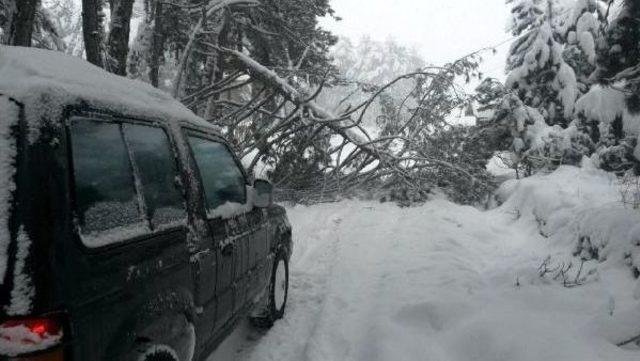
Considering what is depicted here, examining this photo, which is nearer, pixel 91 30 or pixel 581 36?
pixel 91 30

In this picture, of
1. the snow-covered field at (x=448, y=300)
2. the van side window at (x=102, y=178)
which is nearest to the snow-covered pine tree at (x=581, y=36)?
the snow-covered field at (x=448, y=300)

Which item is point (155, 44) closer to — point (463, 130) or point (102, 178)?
point (463, 130)

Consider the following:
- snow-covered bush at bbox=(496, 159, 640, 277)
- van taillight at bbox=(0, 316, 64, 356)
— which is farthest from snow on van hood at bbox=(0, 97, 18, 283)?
snow-covered bush at bbox=(496, 159, 640, 277)

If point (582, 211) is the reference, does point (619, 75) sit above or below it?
above

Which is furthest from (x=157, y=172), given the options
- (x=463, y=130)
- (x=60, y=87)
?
(x=463, y=130)

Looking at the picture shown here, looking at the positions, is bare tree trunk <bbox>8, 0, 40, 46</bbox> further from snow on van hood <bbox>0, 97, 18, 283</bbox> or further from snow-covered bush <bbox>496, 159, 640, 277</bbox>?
snow-covered bush <bbox>496, 159, 640, 277</bbox>

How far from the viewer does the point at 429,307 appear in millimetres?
4883

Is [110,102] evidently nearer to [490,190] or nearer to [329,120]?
[329,120]

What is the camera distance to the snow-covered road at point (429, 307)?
402 cm

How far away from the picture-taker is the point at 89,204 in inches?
81.8

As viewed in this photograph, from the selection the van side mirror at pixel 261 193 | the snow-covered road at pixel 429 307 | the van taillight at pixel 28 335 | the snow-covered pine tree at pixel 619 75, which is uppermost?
the snow-covered pine tree at pixel 619 75

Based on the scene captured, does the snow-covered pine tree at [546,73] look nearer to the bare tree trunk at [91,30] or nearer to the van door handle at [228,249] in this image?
the bare tree trunk at [91,30]

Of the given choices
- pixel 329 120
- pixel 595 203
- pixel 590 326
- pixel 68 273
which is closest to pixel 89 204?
pixel 68 273

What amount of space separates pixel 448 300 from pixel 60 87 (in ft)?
13.2
